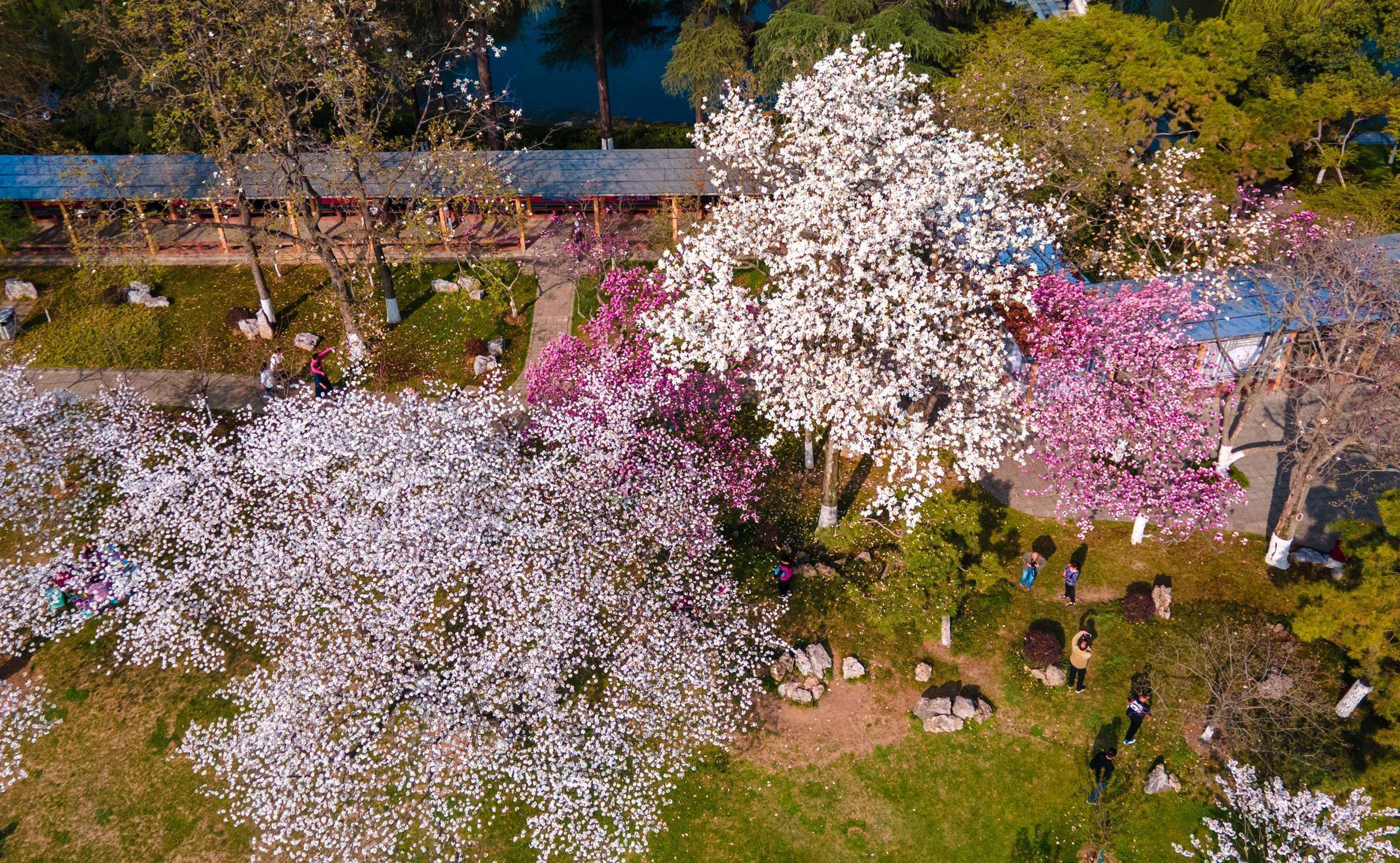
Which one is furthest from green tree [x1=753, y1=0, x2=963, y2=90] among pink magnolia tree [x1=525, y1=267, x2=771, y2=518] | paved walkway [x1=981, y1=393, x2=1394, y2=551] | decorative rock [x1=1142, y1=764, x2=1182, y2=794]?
decorative rock [x1=1142, y1=764, x2=1182, y2=794]

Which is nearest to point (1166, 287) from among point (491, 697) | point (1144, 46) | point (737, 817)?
point (1144, 46)

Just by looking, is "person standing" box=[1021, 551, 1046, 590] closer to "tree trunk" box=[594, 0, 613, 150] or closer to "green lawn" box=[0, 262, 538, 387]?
"green lawn" box=[0, 262, 538, 387]

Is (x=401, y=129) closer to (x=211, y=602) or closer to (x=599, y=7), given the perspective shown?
(x=599, y=7)

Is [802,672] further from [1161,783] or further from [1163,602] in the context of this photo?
[1163,602]

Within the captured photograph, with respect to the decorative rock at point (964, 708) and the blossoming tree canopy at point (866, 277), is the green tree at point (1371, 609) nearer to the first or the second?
the decorative rock at point (964, 708)

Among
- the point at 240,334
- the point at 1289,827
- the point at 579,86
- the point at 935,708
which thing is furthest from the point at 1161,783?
the point at 579,86

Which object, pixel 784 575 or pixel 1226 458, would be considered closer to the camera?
pixel 784 575

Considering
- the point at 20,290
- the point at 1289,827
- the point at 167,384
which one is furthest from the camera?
the point at 20,290
